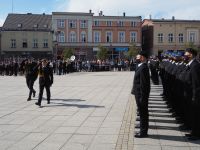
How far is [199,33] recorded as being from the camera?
81.2 m

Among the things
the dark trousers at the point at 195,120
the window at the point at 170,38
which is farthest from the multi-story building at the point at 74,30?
the dark trousers at the point at 195,120

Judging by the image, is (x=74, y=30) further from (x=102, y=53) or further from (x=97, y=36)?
(x=102, y=53)

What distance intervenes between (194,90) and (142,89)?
120 centimetres

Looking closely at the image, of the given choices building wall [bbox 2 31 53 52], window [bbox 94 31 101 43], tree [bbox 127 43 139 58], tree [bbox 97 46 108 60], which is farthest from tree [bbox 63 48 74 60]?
tree [bbox 127 43 139 58]

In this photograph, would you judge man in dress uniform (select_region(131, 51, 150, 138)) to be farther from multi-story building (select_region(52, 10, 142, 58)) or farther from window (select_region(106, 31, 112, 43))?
window (select_region(106, 31, 112, 43))

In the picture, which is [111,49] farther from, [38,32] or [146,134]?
[146,134]

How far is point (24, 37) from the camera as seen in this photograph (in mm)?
81125

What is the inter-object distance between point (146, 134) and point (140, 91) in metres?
0.99

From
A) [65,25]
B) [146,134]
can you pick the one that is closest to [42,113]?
[146,134]

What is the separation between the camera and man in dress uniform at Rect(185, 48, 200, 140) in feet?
30.1

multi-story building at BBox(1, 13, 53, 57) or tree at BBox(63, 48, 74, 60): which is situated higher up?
multi-story building at BBox(1, 13, 53, 57)

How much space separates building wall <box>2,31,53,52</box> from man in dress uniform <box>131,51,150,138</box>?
237 ft

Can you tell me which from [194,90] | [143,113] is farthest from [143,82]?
[194,90]

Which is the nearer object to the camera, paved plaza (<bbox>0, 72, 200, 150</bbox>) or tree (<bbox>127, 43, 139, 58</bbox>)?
paved plaza (<bbox>0, 72, 200, 150</bbox>)
